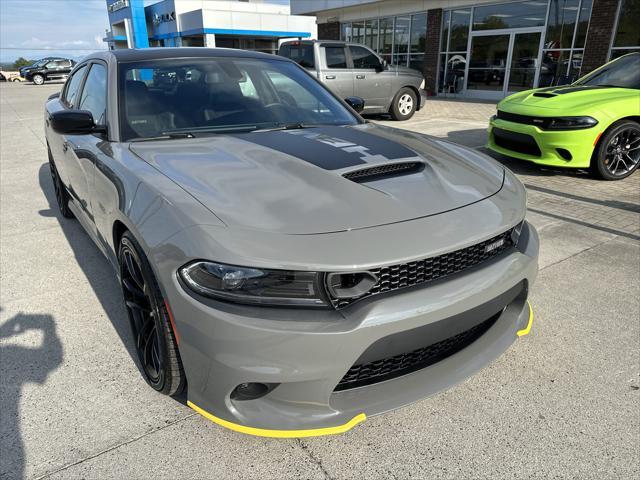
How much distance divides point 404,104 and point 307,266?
423 inches

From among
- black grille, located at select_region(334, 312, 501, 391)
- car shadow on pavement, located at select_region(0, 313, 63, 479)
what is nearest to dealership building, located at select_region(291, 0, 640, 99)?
black grille, located at select_region(334, 312, 501, 391)

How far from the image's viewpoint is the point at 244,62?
3.29 meters

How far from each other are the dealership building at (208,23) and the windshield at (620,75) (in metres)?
25.0

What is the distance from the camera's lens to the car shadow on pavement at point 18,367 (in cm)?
192

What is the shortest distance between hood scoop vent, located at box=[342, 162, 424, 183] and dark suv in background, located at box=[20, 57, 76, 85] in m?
37.1

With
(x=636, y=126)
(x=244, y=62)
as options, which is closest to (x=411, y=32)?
(x=636, y=126)

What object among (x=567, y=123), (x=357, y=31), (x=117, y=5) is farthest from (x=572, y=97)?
(x=117, y=5)

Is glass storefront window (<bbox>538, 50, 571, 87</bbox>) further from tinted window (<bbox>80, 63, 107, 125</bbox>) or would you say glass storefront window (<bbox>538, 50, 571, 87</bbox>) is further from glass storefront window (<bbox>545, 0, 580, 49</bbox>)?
tinted window (<bbox>80, 63, 107, 125</bbox>)

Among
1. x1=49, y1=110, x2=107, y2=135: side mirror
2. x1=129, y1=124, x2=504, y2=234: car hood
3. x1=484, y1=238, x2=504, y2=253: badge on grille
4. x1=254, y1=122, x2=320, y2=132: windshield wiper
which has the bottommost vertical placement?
x1=484, y1=238, x2=504, y2=253: badge on grille

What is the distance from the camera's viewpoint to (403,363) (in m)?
1.91

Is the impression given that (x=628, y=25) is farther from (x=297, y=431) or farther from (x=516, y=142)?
(x=297, y=431)

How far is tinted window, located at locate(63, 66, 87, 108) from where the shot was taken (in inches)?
152

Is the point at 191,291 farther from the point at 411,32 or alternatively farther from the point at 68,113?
the point at 411,32

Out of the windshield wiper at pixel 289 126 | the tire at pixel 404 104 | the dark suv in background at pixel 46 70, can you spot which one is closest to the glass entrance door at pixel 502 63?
the tire at pixel 404 104
